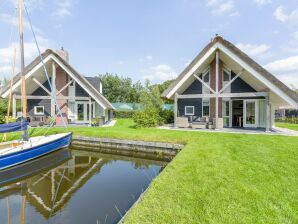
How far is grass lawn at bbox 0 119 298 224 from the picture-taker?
4012mm

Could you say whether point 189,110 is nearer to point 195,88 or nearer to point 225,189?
point 195,88

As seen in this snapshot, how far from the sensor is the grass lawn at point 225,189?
4.01 meters

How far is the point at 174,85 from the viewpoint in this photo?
1644 cm

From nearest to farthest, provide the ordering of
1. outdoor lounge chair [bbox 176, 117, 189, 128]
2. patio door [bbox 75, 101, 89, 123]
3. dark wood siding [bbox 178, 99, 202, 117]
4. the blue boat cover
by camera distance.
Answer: the blue boat cover → outdoor lounge chair [bbox 176, 117, 189, 128] → dark wood siding [bbox 178, 99, 202, 117] → patio door [bbox 75, 101, 89, 123]

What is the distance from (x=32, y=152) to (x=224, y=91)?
14.0 m

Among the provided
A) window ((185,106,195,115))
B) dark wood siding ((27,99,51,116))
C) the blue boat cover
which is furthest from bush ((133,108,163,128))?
dark wood siding ((27,99,51,116))

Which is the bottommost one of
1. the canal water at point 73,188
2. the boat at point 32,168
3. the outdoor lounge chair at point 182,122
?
Answer: the canal water at point 73,188

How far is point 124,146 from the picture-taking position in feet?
43.0

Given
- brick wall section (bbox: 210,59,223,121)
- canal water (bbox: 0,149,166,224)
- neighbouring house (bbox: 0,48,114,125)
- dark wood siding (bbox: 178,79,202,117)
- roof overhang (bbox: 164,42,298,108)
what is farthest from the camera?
neighbouring house (bbox: 0,48,114,125)

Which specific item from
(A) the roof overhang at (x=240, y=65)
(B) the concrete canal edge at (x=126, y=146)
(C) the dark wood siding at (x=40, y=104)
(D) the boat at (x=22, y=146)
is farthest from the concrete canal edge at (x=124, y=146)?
(C) the dark wood siding at (x=40, y=104)

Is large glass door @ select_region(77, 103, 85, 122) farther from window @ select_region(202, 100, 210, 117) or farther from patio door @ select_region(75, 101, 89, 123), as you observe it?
window @ select_region(202, 100, 210, 117)

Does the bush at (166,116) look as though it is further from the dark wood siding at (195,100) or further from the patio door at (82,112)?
the patio door at (82,112)

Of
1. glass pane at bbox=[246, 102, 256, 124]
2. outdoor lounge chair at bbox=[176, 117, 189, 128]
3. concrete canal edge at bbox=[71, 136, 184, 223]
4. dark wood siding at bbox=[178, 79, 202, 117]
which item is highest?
dark wood siding at bbox=[178, 79, 202, 117]

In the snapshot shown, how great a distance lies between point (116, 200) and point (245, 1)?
11.7m
